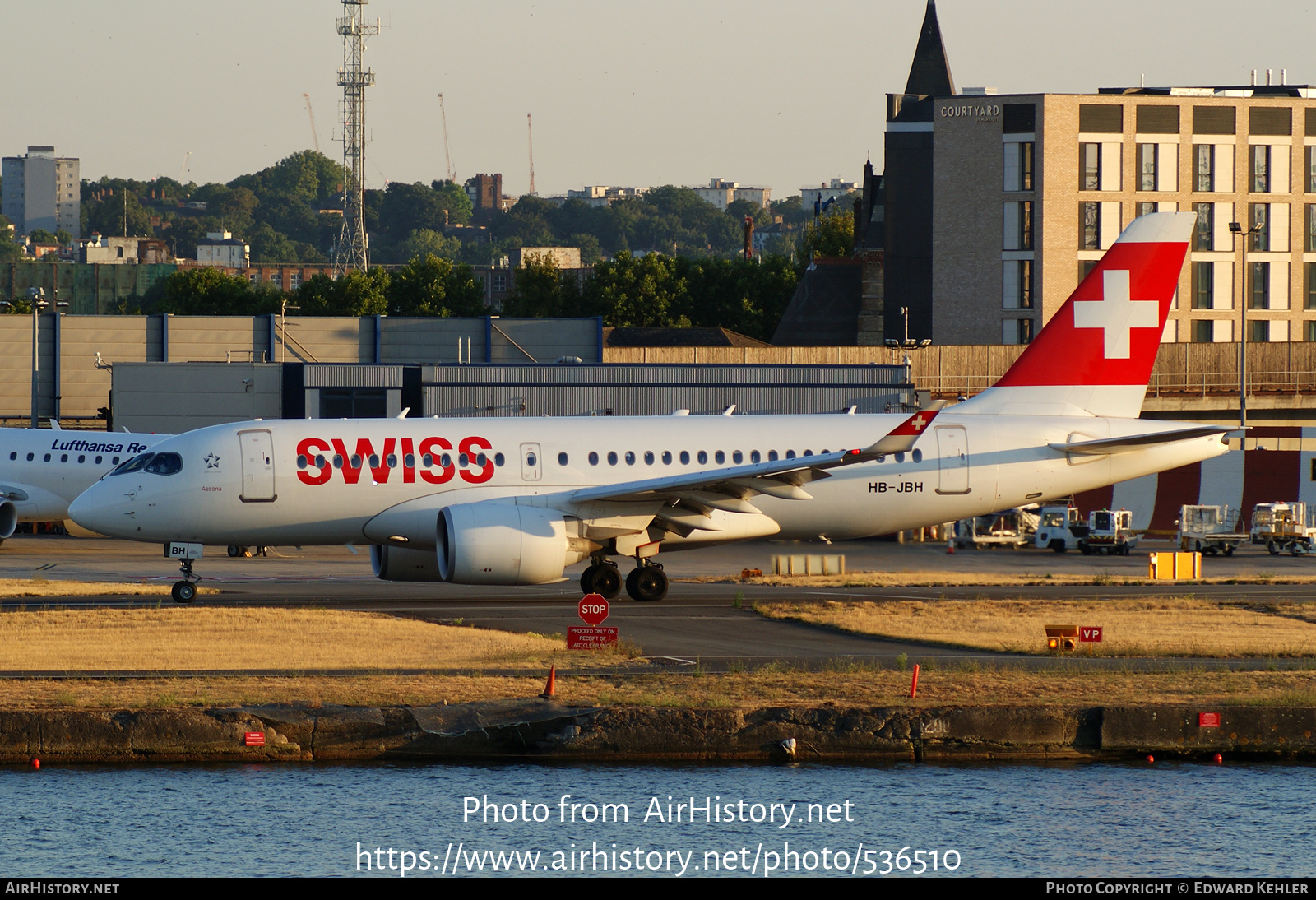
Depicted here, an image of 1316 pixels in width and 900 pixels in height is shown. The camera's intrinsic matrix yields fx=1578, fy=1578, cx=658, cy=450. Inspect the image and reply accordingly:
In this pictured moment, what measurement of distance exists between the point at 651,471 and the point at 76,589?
13584mm

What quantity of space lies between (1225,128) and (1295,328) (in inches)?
538

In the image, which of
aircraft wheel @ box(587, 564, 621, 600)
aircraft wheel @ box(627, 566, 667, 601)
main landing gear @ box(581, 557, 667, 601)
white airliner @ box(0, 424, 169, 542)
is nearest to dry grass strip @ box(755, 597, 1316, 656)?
aircraft wheel @ box(627, 566, 667, 601)

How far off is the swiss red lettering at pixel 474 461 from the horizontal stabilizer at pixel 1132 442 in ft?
40.7

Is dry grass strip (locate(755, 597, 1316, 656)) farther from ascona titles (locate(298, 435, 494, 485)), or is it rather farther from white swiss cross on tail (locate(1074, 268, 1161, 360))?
ascona titles (locate(298, 435, 494, 485))

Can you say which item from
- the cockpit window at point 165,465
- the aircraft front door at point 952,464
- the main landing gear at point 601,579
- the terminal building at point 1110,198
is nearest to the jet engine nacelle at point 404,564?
the main landing gear at point 601,579

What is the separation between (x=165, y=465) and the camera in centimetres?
3325

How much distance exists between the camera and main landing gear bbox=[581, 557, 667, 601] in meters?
33.8

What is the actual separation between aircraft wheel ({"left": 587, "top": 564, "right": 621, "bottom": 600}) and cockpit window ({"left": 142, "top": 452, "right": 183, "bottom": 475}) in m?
9.08

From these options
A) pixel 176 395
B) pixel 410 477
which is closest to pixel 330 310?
pixel 176 395

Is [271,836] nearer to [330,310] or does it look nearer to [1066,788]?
[1066,788]

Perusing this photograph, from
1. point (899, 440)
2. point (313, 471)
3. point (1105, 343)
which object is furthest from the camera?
point (1105, 343)

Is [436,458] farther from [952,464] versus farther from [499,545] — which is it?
[952,464]

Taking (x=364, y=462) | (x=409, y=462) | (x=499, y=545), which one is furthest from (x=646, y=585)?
(x=364, y=462)

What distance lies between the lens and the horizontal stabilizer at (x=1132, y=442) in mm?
34219
